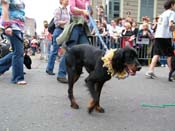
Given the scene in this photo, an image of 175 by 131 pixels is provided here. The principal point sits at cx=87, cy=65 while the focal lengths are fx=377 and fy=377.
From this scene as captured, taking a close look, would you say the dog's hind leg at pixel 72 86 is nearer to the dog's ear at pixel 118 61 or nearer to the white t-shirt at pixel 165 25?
the dog's ear at pixel 118 61

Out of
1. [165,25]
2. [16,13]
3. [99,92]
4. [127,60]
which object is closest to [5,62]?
[16,13]

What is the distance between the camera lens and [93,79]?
16.9 feet

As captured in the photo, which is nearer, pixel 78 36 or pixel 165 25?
pixel 78 36

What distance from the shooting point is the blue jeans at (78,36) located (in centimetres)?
736

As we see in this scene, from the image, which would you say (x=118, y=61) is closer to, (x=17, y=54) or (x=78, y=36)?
(x=78, y=36)

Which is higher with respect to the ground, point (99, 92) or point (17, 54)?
point (17, 54)

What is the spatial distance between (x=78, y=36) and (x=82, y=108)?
7.26ft

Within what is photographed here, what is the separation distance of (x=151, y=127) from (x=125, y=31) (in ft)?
29.5

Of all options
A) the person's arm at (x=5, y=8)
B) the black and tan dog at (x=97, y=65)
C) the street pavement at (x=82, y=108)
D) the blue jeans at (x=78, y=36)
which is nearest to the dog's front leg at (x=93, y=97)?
the black and tan dog at (x=97, y=65)

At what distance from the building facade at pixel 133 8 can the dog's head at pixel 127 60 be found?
2337 centimetres

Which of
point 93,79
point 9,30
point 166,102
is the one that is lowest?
point 166,102

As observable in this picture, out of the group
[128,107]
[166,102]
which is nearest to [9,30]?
[128,107]

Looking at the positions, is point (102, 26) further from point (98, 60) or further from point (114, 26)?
point (98, 60)

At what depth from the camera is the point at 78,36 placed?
7398 millimetres
